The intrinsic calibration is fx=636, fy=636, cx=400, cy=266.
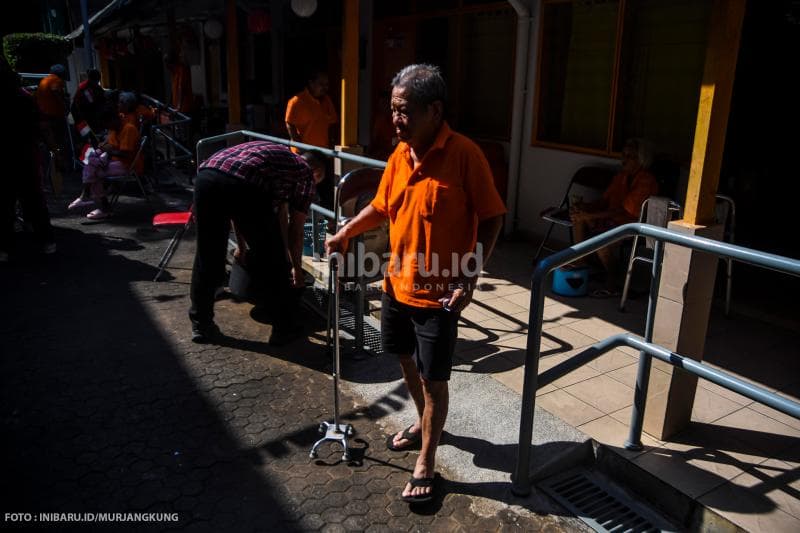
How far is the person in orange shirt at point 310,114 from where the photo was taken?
658cm

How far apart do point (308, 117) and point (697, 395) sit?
15.2 feet

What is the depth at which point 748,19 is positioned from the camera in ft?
18.5

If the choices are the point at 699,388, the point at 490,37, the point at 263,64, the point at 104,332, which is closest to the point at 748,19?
the point at 490,37

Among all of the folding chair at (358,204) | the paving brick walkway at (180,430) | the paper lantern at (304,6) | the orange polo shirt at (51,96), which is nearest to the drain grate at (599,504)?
the paving brick walkway at (180,430)

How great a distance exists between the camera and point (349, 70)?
556 cm

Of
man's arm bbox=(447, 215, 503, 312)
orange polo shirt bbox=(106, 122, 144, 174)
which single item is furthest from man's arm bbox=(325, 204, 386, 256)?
orange polo shirt bbox=(106, 122, 144, 174)

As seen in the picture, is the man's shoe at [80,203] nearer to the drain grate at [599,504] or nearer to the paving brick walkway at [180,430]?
the paving brick walkway at [180,430]

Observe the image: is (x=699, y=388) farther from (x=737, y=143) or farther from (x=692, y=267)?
(x=737, y=143)

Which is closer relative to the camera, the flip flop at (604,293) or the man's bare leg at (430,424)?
the man's bare leg at (430,424)

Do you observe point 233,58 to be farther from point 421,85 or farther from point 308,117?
point 421,85

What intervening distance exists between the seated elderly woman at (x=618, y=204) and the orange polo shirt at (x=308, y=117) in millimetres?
2796

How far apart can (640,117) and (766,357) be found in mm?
2854

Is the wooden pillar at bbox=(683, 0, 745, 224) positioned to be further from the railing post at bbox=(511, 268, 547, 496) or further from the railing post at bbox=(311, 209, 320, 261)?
the railing post at bbox=(311, 209, 320, 261)

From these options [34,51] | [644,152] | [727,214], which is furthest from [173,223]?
[34,51]
